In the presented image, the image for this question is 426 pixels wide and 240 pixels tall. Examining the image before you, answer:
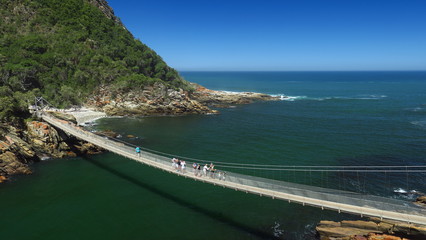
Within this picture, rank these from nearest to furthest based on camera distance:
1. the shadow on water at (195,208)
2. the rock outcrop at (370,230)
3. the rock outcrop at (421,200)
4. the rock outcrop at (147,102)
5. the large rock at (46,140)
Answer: the rock outcrop at (370,230), the shadow on water at (195,208), the rock outcrop at (421,200), the large rock at (46,140), the rock outcrop at (147,102)

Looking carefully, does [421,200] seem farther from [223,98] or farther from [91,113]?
[223,98]

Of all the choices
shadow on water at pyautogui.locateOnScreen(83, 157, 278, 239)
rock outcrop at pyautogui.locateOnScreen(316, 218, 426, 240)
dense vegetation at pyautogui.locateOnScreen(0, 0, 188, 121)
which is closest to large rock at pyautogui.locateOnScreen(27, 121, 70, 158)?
shadow on water at pyautogui.locateOnScreen(83, 157, 278, 239)

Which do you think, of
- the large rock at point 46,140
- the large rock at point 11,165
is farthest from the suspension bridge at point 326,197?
the large rock at point 46,140

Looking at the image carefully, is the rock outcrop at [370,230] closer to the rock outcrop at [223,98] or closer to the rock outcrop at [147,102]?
the rock outcrop at [147,102]

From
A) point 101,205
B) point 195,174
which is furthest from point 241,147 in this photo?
point 101,205

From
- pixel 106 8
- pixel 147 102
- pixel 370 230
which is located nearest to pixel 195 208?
pixel 370 230

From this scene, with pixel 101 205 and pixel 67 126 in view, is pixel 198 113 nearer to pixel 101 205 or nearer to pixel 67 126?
pixel 67 126
